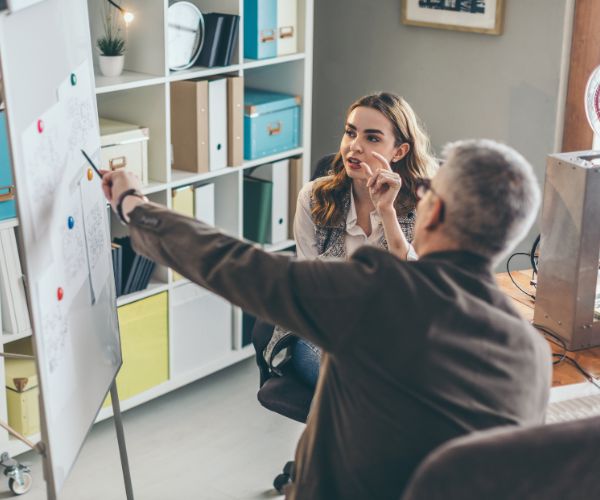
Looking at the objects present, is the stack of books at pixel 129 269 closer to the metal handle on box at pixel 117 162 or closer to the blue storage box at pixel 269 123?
the metal handle on box at pixel 117 162

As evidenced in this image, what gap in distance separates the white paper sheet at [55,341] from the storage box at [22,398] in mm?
1108

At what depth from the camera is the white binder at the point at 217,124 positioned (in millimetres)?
3348

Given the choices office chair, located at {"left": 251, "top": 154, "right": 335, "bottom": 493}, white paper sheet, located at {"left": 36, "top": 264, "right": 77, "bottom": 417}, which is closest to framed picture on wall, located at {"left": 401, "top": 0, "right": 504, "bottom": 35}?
office chair, located at {"left": 251, "top": 154, "right": 335, "bottom": 493}

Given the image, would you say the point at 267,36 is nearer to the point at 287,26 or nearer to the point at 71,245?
the point at 287,26

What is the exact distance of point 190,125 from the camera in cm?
334

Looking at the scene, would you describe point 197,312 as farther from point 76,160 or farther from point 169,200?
point 76,160

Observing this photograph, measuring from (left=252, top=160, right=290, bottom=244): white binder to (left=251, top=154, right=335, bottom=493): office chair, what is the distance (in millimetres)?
1200

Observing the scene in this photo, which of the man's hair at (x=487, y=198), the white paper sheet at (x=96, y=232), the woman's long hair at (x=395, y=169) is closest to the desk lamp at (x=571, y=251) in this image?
the woman's long hair at (x=395, y=169)

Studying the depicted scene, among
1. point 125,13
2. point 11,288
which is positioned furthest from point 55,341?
point 125,13

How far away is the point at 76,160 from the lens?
199 centimetres

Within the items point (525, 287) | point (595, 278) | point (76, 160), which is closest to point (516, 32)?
point (525, 287)

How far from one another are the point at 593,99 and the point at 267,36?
1.38 m

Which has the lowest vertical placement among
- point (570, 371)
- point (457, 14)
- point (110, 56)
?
point (570, 371)

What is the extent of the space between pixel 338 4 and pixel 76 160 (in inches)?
93.7
